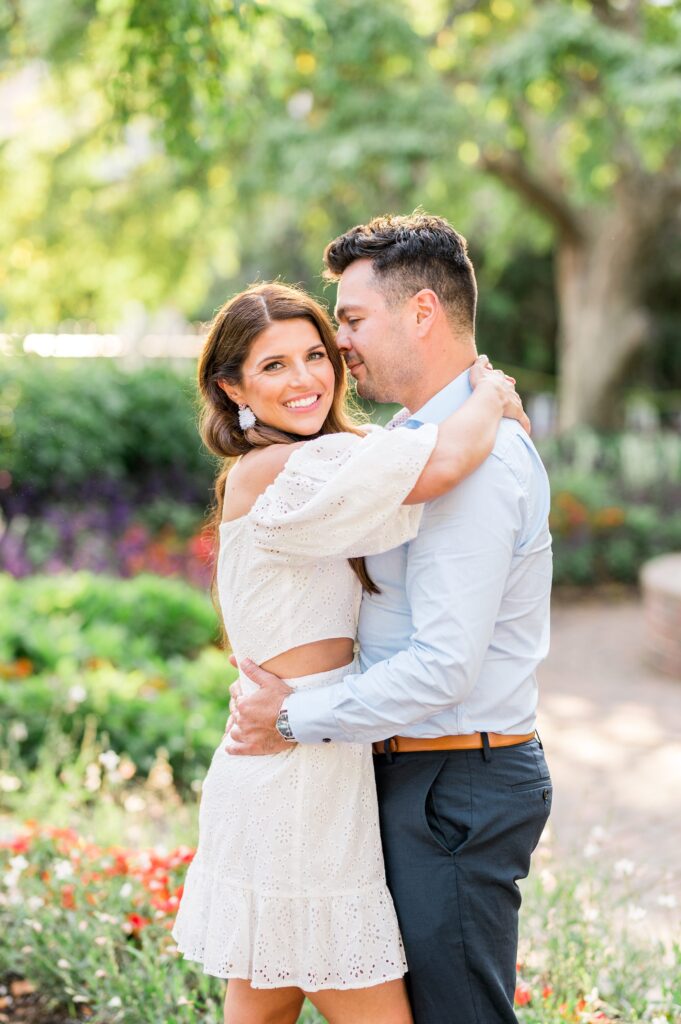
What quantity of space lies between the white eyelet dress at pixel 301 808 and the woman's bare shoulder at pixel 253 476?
0.11 ft

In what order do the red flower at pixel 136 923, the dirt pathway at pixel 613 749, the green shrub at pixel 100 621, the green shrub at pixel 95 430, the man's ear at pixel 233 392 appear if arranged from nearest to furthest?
the man's ear at pixel 233 392, the red flower at pixel 136 923, the dirt pathway at pixel 613 749, the green shrub at pixel 100 621, the green shrub at pixel 95 430

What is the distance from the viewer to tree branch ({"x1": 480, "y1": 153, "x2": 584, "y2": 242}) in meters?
13.9

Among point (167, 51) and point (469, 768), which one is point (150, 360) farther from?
point (469, 768)

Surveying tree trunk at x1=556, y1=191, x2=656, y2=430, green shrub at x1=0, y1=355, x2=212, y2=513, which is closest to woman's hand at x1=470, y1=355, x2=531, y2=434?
green shrub at x1=0, y1=355, x2=212, y2=513

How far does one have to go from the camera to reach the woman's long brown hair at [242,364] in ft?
7.57

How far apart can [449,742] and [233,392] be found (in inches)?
33.5

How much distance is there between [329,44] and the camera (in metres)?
11.3

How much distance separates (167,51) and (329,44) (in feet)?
23.7

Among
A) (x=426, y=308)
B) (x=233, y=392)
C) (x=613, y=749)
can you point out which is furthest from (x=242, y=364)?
(x=613, y=749)

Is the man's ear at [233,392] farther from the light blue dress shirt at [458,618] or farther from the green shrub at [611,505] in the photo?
the green shrub at [611,505]

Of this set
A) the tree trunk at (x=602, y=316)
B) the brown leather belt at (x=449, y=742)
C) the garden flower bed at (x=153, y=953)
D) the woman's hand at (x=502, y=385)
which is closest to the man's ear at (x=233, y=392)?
the woman's hand at (x=502, y=385)

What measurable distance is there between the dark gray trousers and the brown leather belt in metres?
0.01

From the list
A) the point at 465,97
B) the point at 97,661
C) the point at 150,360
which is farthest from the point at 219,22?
the point at 465,97

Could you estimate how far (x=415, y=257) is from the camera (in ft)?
7.27
